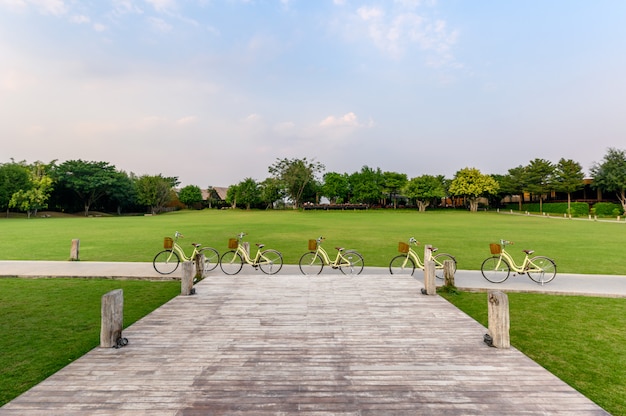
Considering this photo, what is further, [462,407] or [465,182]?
[465,182]

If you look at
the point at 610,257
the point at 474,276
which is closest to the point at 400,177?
the point at 610,257

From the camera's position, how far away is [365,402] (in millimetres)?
3277

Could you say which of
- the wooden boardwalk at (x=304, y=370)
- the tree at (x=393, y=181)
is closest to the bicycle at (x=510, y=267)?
the wooden boardwalk at (x=304, y=370)

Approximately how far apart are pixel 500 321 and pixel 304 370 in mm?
3010

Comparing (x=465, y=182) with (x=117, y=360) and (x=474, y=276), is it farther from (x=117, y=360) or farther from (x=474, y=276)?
(x=117, y=360)

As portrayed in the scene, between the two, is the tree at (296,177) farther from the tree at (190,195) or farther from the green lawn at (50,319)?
the green lawn at (50,319)

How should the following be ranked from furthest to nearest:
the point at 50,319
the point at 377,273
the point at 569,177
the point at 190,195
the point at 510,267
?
the point at 190,195, the point at 569,177, the point at 377,273, the point at 510,267, the point at 50,319

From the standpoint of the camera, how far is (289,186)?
76.2m

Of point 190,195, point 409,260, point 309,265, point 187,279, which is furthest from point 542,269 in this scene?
point 190,195

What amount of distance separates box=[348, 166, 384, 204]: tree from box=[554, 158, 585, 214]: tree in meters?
33.9

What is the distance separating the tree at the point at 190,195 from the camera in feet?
270

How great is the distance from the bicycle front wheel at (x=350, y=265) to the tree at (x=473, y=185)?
62268 mm

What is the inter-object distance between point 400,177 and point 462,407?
249 feet

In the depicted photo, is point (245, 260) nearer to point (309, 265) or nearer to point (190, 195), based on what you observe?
point (309, 265)
